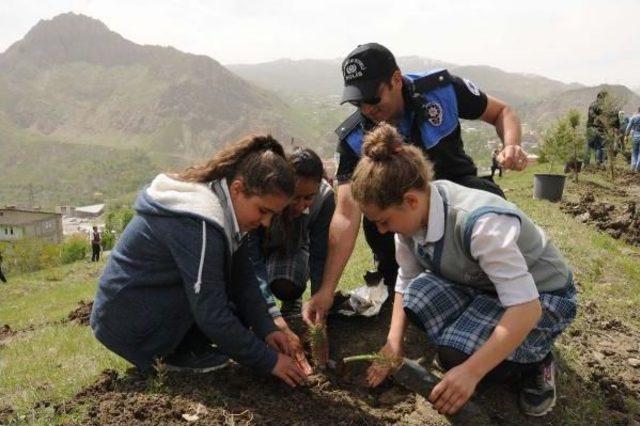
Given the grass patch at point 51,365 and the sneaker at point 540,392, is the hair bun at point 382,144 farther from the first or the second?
the grass patch at point 51,365

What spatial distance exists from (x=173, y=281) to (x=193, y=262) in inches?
12.5

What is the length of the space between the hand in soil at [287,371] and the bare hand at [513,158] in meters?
1.60

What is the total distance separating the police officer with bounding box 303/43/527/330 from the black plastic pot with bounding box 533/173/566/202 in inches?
294

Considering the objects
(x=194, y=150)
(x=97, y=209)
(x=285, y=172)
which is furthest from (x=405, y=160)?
(x=194, y=150)

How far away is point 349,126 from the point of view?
3.78 m

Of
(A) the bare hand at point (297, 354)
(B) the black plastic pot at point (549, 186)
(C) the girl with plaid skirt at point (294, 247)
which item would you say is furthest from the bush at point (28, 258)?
(A) the bare hand at point (297, 354)

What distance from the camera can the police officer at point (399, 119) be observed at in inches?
133

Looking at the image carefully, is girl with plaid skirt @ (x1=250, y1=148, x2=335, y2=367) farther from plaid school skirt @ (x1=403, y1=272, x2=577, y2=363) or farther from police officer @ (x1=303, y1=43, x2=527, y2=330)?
plaid school skirt @ (x1=403, y1=272, x2=577, y2=363)

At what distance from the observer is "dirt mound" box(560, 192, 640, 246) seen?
332 inches

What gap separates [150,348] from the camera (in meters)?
3.00

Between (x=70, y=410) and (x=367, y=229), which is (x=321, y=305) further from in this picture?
(x=70, y=410)

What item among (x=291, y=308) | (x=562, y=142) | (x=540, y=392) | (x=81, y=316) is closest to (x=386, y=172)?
(x=540, y=392)

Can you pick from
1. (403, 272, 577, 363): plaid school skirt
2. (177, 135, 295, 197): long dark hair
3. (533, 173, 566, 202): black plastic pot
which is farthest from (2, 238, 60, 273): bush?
(403, 272, 577, 363): plaid school skirt

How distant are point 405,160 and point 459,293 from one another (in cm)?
87
